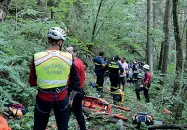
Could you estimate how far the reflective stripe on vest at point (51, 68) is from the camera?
4.18 metres

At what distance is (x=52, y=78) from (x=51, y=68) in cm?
16

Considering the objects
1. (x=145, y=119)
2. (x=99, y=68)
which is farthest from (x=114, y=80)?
(x=145, y=119)

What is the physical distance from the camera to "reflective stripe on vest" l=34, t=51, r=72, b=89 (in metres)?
4.18

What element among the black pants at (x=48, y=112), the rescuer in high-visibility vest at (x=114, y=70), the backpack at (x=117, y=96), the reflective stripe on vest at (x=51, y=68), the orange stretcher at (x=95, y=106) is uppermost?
the reflective stripe on vest at (x=51, y=68)

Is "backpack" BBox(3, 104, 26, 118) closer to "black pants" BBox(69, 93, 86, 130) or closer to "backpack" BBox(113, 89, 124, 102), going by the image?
"black pants" BBox(69, 93, 86, 130)

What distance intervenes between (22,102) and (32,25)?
2.95 meters

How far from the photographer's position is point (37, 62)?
164 inches

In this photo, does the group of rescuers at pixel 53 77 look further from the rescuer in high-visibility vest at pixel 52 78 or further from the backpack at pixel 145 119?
the backpack at pixel 145 119

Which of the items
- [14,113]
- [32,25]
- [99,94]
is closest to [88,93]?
[99,94]

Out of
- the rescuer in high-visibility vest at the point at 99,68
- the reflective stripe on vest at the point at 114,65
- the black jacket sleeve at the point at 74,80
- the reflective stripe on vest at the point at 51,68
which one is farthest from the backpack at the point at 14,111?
the rescuer in high-visibility vest at the point at 99,68

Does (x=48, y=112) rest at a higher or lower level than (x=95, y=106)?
higher

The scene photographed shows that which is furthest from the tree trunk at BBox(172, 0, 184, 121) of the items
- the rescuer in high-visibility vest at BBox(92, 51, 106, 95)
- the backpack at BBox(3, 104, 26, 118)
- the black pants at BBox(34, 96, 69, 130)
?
the black pants at BBox(34, 96, 69, 130)

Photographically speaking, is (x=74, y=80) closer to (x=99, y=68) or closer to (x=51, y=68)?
(x=51, y=68)

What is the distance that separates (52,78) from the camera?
167 inches
